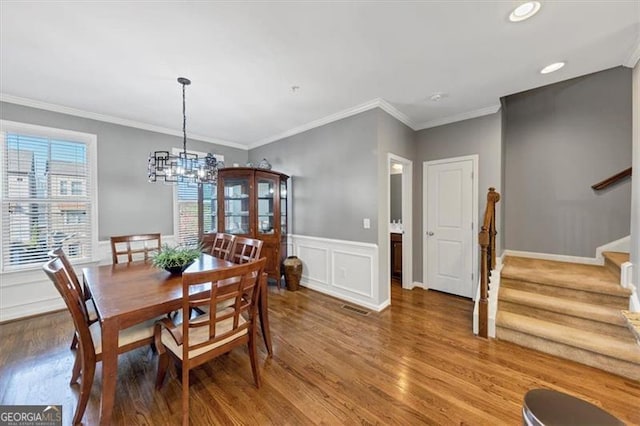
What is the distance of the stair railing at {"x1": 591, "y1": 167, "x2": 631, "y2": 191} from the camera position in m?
A: 2.85

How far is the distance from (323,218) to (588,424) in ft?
10.2

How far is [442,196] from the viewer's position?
3.71 meters

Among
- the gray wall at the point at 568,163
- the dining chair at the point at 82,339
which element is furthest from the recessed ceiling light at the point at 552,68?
the dining chair at the point at 82,339

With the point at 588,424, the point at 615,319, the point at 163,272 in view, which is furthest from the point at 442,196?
the point at 163,272

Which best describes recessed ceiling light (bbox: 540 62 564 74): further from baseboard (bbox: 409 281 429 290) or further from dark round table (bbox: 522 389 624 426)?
baseboard (bbox: 409 281 429 290)

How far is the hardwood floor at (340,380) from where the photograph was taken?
1592 mm

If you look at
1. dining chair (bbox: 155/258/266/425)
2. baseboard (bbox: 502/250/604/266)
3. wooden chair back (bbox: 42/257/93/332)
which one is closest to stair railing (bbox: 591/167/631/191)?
baseboard (bbox: 502/250/604/266)

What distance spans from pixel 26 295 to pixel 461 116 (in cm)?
615

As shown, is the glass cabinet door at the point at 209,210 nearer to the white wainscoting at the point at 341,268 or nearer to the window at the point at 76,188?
the white wainscoting at the point at 341,268

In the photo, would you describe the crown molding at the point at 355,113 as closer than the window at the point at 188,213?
Yes

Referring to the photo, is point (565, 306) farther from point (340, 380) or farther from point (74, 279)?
point (74, 279)

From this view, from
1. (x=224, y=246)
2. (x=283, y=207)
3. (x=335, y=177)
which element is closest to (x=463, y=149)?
(x=335, y=177)

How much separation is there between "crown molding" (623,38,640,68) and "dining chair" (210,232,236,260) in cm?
408

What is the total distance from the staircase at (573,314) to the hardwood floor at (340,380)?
12 cm
